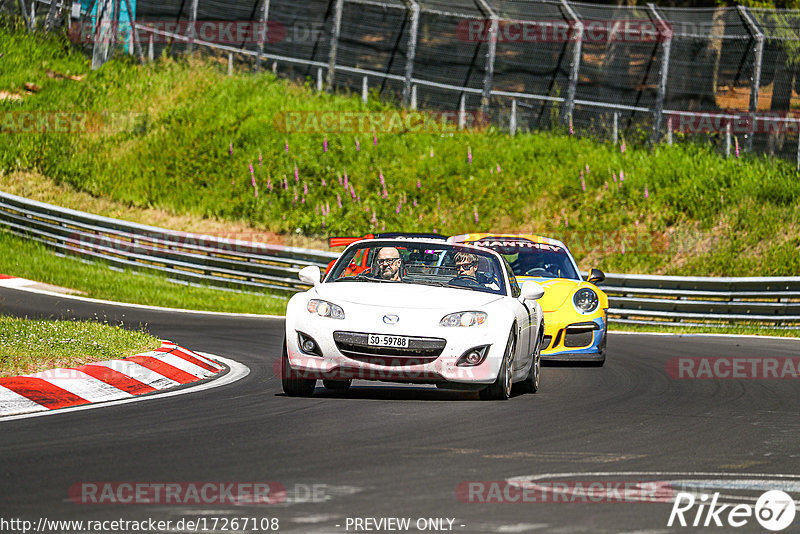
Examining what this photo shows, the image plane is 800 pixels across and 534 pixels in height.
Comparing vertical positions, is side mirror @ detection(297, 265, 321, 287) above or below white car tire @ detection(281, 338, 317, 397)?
above

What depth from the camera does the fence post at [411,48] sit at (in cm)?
2862

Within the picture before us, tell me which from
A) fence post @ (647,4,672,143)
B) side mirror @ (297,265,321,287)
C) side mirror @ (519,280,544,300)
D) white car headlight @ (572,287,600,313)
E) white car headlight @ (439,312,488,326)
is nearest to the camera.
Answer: white car headlight @ (439,312,488,326)

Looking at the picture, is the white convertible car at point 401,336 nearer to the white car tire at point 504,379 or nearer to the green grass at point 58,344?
the white car tire at point 504,379

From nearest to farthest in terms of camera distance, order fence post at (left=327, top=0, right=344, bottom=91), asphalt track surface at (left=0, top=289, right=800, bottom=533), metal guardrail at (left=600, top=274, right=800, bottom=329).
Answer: asphalt track surface at (left=0, top=289, right=800, bottom=533) < metal guardrail at (left=600, top=274, right=800, bottom=329) < fence post at (left=327, top=0, right=344, bottom=91)

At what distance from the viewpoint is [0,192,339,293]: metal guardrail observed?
75.3 feet

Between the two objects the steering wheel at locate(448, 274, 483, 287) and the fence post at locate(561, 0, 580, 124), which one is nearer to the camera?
the steering wheel at locate(448, 274, 483, 287)

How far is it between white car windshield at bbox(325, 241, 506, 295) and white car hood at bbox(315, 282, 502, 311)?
9.1 inches

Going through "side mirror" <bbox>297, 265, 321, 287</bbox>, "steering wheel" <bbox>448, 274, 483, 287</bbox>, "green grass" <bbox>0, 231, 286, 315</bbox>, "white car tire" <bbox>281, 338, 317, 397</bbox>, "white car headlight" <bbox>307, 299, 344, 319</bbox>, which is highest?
"side mirror" <bbox>297, 265, 321, 287</bbox>

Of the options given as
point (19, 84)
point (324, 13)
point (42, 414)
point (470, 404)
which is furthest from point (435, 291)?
point (19, 84)

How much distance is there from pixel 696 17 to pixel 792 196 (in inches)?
170

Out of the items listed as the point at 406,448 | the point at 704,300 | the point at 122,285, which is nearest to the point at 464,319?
the point at 406,448

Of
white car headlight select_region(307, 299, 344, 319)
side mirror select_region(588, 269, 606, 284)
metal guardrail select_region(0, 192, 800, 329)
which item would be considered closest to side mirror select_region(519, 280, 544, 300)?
white car headlight select_region(307, 299, 344, 319)

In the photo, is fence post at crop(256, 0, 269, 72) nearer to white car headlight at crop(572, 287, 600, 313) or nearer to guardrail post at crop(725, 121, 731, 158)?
guardrail post at crop(725, 121, 731, 158)

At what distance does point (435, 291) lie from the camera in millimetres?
9734
